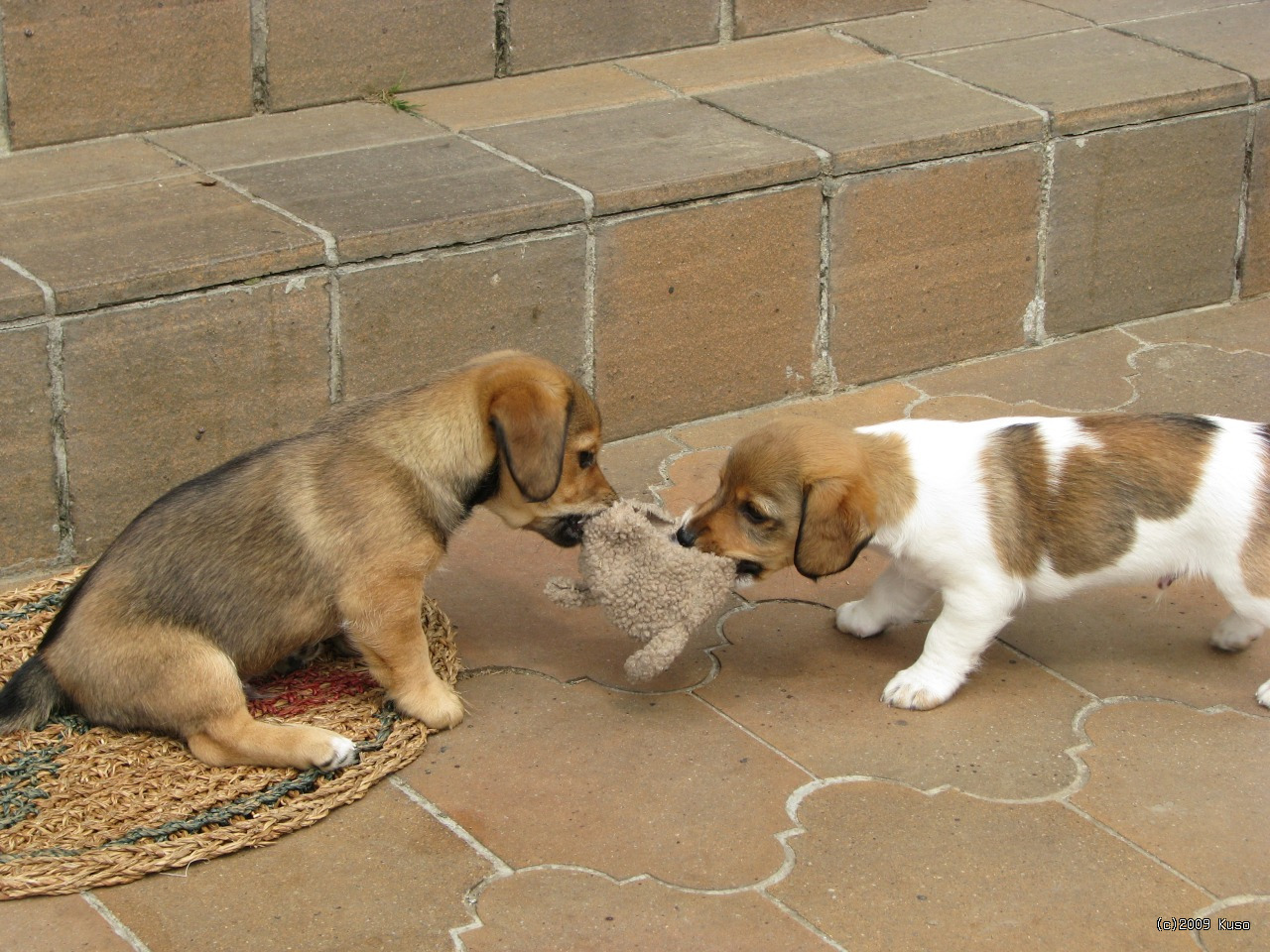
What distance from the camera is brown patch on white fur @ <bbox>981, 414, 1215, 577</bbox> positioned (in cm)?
397

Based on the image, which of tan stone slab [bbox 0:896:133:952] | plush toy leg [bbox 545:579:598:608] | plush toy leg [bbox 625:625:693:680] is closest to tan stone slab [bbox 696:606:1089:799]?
plush toy leg [bbox 625:625:693:680]

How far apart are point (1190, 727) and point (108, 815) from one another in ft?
8.46

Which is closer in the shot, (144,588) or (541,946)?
(541,946)

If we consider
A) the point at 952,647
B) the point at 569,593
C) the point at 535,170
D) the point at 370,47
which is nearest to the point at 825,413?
the point at 535,170

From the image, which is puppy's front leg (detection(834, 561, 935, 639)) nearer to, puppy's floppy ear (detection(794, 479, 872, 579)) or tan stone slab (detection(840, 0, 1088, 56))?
puppy's floppy ear (detection(794, 479, 872, 579))

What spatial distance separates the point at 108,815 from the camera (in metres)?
3.61

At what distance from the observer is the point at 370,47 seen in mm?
5930

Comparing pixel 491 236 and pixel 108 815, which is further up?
pixel 491 236

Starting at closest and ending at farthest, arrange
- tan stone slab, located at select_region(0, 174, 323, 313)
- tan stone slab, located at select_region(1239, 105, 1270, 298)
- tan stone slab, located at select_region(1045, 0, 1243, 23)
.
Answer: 1. tan stone slab, located at select_region(0, 174, 323, 313)
2. tan stone slab, located at select_region(1239, 105, 1270, 298)
3. tan stone slab, located at select_region(1045, 0, 1243, 23)

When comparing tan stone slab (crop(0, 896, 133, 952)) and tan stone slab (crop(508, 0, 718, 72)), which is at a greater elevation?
tan stone slab (crop(508, 0, 718, 72))

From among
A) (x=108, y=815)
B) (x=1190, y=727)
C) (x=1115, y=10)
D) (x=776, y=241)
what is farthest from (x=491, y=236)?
(x=1115, y=10)

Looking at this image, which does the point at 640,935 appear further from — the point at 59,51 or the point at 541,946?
the point at 59,51

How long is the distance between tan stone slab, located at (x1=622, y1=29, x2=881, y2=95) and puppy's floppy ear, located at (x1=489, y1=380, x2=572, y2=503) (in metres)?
2.75

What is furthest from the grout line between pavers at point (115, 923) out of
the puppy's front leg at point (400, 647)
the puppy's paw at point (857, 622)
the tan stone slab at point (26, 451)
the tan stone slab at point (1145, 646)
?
the tan stone slab at point (1145, 646)
